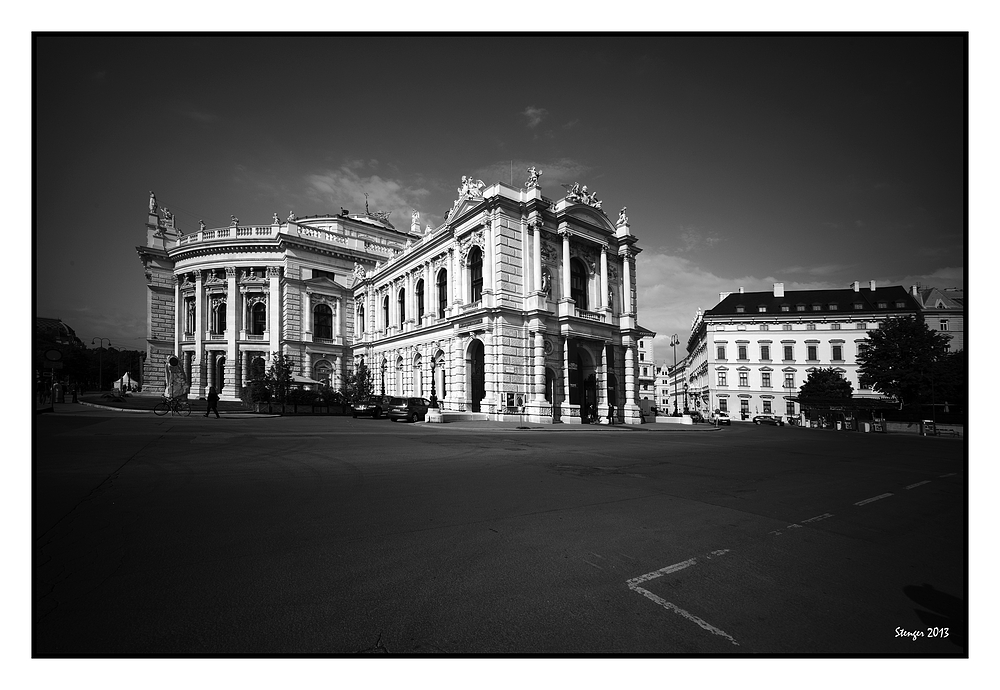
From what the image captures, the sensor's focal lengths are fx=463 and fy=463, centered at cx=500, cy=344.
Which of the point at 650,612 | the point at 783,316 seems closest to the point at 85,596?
the point at 650,612

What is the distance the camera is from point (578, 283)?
3344 cm

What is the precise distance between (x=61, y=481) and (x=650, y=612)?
8.64 metres

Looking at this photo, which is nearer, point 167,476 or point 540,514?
point 540,514

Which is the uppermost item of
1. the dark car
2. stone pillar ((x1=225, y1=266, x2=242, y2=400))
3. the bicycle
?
stone pillar ((x1=225, y1=266, x2=242, y2=400))

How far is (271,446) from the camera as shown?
12648mm

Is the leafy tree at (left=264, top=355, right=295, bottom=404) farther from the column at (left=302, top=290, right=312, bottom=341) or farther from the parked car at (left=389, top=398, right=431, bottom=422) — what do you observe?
the parked car at (left=389, top=398, right=431, bottom=422)

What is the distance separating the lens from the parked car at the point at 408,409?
27219mm

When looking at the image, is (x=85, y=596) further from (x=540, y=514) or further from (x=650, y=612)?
(x=540, y=514)

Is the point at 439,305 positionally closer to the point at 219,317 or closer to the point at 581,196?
the point at 581,196

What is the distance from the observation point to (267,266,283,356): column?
4622cm

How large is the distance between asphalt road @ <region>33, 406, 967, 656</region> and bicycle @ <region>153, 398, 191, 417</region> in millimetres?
19006

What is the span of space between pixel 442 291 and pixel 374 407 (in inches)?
403

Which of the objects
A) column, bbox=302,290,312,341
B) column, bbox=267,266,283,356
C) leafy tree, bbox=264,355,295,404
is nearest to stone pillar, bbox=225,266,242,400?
column, bbox=267,266,283,356

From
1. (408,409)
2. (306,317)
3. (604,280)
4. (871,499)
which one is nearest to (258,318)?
(306,317)
